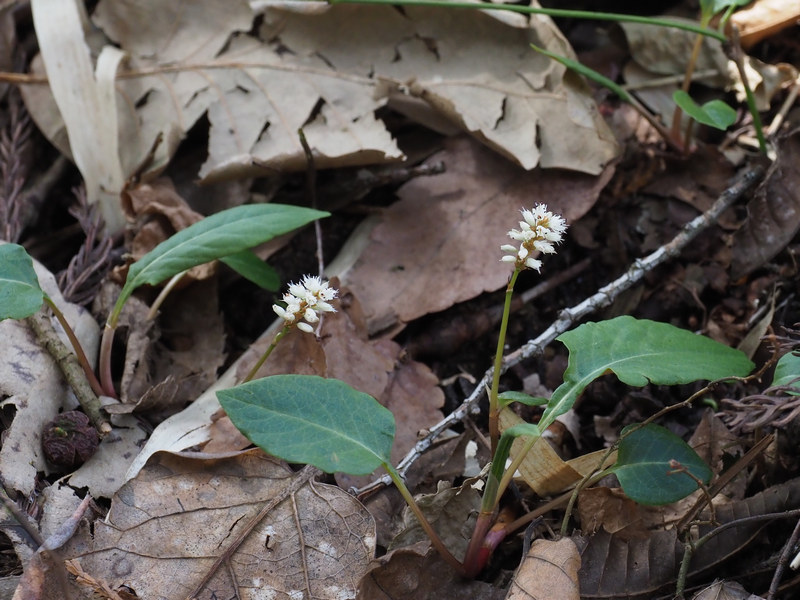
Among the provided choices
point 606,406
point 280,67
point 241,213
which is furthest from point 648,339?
point 280,67

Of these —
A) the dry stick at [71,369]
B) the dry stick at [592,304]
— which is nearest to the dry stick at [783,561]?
the dry stick at [592,304]

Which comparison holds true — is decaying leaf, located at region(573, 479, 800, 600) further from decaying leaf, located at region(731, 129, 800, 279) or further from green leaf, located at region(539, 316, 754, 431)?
decaying leaf, located at region(731, 129, 800, 279)

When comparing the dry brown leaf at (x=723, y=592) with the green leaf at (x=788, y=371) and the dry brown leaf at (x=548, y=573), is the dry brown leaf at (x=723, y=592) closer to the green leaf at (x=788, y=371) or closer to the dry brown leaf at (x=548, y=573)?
the dry brown leaf at (x=548, y=573)

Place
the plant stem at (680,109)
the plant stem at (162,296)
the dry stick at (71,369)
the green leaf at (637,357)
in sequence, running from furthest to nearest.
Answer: the plant stem at (680,109) → the plant stem at (162,296) → the dry stick at (71,369) → the green leaf at (637,357)

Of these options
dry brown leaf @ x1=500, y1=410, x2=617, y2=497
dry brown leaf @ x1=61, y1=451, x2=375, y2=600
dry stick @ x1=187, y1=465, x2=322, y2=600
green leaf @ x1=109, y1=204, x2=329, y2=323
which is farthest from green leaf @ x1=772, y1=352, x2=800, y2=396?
green leaf @ x1=109, y1=204, x2=329, y2=323

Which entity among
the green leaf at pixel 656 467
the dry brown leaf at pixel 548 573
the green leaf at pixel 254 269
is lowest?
the dry brown leaf at pixel 548 573

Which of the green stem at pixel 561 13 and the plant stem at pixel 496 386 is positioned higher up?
the green stem at pixel 561 13
